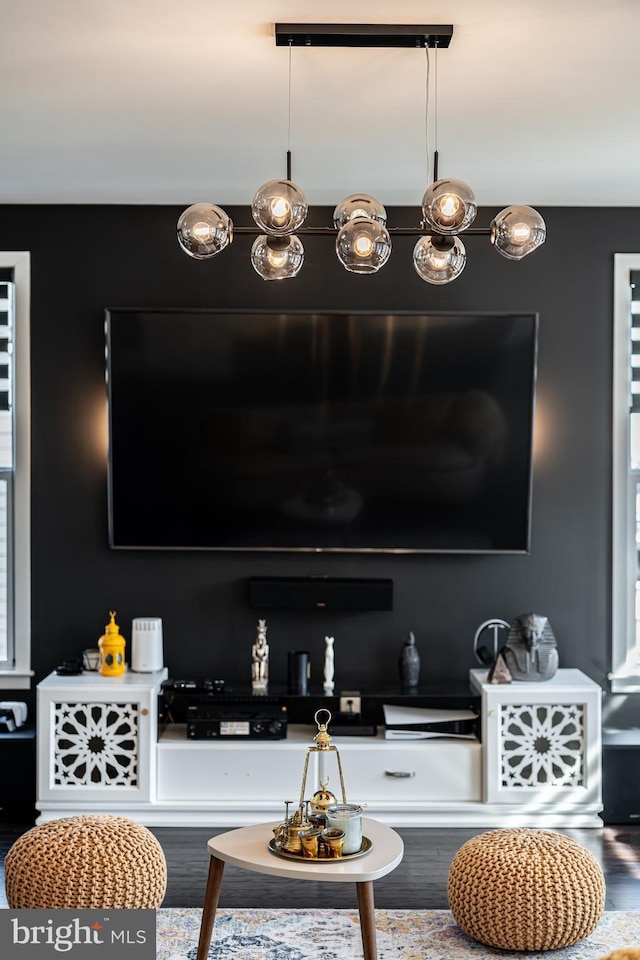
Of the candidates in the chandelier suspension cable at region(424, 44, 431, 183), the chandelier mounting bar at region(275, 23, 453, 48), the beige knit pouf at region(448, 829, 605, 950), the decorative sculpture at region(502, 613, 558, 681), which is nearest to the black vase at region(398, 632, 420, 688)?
the decorative sculpture at region(502, 613, 558, 681)

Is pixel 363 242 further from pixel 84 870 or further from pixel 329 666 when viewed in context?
pixel 329 666

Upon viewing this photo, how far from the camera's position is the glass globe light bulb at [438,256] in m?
2.82

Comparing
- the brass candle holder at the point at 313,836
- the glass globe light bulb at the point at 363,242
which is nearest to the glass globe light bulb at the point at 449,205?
the glass globe light bulb at the point at 363,242

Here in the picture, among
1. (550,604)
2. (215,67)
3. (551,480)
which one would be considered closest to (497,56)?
(215,67)

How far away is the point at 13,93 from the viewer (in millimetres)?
3316

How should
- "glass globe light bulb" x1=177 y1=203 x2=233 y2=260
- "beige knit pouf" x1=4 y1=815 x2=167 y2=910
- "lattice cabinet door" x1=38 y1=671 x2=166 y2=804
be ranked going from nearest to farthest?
"glass globe light bulb" x1=177 y1=203 x2=233 y2=260 → "beige knit pouf" x1=4 y1=815 x2=167 y2=910 → "lattice cabinet door" x1=38 y1=671 x2=166 y2=804

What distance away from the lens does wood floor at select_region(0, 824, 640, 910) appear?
346 centimetres

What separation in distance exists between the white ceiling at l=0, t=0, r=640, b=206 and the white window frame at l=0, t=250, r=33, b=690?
41 centimetres

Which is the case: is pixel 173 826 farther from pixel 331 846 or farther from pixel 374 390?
pixel 374 390

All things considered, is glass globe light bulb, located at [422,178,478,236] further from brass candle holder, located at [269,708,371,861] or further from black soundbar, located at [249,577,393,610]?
black soundbar, located at [249,577,393,610]

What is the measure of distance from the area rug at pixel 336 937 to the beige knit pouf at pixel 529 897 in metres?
0.07

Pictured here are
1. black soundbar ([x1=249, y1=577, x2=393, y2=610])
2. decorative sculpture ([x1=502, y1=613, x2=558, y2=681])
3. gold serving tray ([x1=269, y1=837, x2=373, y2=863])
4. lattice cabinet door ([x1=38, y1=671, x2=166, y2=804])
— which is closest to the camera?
gold serving tray ([x1=269, y1=837, x2=373, y2=863])

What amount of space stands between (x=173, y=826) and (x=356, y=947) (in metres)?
1.37

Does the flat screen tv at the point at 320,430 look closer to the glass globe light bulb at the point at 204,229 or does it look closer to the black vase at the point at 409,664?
the black vase at the point at 409,664
